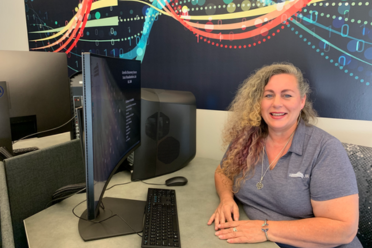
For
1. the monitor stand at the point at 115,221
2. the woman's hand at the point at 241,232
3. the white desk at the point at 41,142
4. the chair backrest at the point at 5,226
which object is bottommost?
the woman's hand at the point at 241,232

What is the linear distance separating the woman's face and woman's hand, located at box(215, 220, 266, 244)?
45 cm

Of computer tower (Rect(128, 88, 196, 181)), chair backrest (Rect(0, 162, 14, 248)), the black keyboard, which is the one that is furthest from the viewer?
computer tower (Rect(128, 88, 196, 181))

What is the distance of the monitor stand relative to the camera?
33.4 inches

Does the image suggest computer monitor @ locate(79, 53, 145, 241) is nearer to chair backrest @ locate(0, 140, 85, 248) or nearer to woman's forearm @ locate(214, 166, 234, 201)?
chair backrest @ locate(0, 140, 85, 248)

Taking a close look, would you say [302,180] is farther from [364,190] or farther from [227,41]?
[227,41]

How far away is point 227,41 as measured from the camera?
1.67 metres

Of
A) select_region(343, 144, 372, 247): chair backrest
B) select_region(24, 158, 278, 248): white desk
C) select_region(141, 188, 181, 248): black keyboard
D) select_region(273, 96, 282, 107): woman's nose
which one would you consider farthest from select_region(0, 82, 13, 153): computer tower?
select_region(343, 144, 372, 247): chair backrest

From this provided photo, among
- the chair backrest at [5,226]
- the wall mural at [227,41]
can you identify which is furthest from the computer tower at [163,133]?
the chair backrest at [5,226]

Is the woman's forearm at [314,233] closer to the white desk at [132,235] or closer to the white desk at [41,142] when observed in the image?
the white desk at [132,235]

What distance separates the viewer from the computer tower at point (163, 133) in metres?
1.33

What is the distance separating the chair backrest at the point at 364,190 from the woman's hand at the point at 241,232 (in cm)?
52

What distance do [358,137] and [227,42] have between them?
945 mm

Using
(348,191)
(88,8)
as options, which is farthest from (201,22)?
(348,191)

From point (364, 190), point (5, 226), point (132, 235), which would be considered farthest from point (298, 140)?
point (5, 226)
